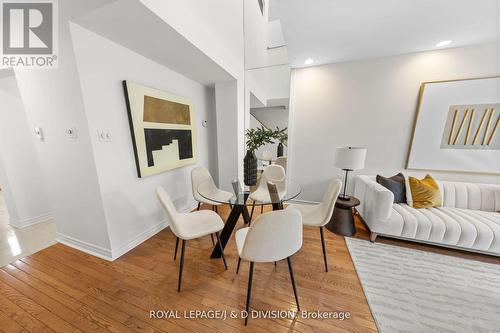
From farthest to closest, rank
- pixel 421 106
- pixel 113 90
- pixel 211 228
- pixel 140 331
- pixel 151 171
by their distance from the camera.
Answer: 1. pixel 421 106
2. pixel 151 171
3. pixel 113 90
4. pixel 211 228
5. pixel 140 331

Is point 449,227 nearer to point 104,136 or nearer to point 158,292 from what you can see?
point 158,292

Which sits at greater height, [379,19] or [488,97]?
[379,19]

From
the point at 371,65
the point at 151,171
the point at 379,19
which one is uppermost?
the point at 379,19

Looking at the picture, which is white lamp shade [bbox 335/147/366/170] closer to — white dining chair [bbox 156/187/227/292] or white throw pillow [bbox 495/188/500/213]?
white throw pillow [bbox 495/188/500/213]

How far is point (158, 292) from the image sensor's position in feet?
4.43

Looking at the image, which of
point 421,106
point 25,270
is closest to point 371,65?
point 421,106

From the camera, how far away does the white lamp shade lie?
2115 mm

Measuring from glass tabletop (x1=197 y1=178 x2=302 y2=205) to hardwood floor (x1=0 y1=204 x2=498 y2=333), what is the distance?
0.63 meters

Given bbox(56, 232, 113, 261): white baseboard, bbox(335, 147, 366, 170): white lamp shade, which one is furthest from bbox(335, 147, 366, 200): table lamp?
bbox(56, 232, 113, 261): white baseboard

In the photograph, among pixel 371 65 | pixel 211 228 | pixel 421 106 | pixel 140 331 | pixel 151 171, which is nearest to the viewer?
pixel 140 331

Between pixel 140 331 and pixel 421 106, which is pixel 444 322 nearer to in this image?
pixel 140 331

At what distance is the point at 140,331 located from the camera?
108cm

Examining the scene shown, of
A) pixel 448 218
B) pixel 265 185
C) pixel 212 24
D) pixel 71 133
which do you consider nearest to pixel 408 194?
pixel 448 218

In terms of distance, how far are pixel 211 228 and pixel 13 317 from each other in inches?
57.2
